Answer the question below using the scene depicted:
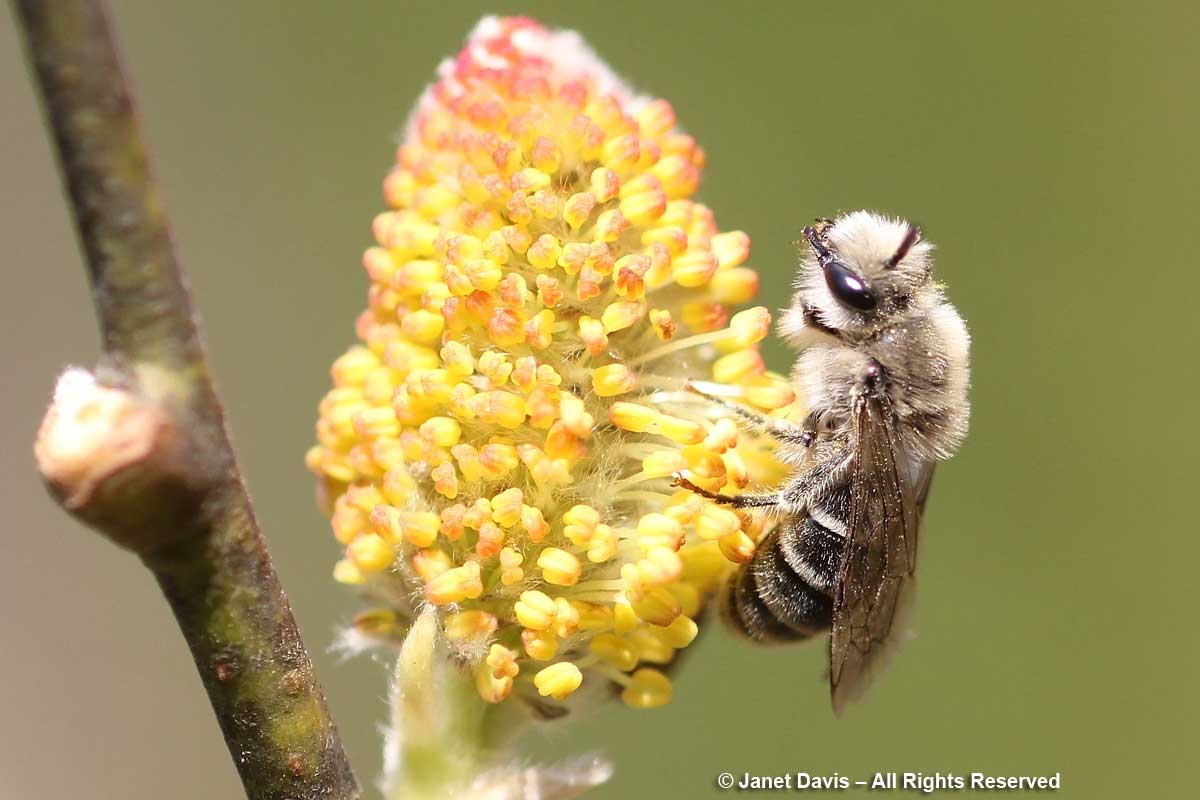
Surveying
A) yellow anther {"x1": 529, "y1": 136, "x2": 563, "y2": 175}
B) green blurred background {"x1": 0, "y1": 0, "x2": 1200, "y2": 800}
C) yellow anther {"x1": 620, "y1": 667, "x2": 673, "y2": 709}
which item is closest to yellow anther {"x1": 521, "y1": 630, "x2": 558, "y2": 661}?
yellow anther {"x1": 620, "y1": 667, "x2": 673, "y2": 709}

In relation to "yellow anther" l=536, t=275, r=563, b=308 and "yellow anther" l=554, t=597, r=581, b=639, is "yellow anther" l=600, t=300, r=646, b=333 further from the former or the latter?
"yellow anther" l=554, t=597, r=581, b=639

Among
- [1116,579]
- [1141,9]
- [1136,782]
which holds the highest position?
[1141,9]

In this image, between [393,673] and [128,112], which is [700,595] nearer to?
[393,673]

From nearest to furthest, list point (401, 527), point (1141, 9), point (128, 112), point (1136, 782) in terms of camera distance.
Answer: point (128, 112) < point (401, 527) < point (1136, 782) < point (1141, 9)

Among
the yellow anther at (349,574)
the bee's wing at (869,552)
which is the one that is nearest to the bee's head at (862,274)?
the bee's wing at (869,552)

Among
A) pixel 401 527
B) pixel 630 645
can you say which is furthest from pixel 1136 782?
pixel 401 527

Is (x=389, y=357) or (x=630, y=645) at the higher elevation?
(x=389, y=357)
